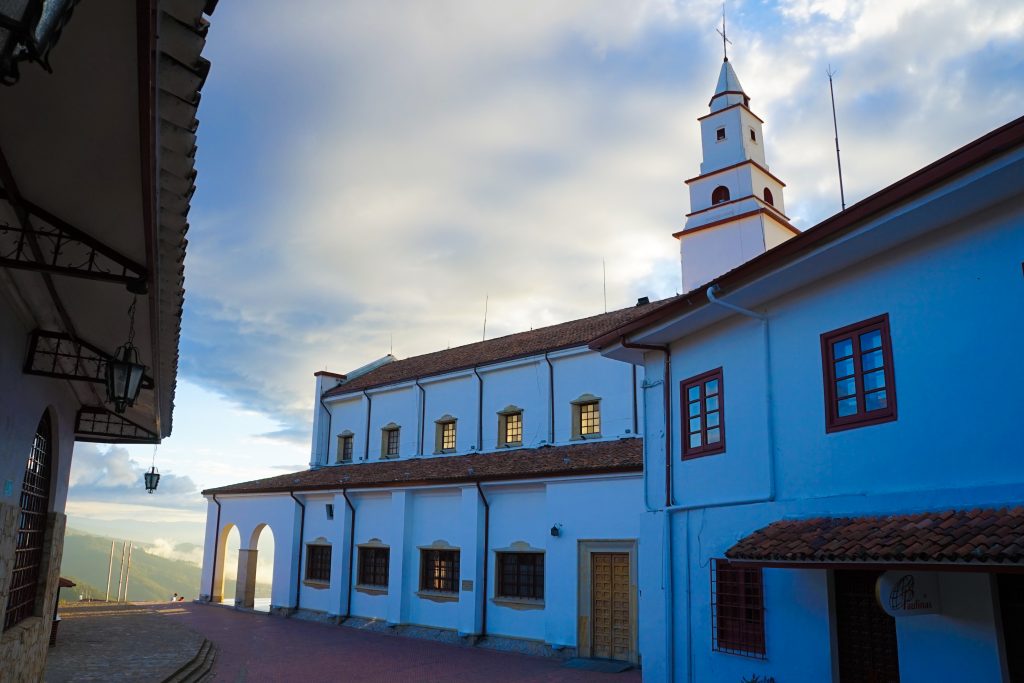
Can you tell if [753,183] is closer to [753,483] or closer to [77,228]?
[753,483]

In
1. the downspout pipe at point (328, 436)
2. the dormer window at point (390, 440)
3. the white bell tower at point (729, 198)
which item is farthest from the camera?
the downspout pipe at point (328, 436)

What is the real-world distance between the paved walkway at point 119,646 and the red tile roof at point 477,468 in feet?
19.6

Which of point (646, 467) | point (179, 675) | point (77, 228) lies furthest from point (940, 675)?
point (179, 675)

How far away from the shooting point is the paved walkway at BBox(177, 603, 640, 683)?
1556cm

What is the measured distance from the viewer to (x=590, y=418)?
2150 cm

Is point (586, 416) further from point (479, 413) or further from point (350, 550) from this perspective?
point (350, 550)

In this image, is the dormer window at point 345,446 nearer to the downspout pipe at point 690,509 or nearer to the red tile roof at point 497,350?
the red tile roof at point 497,350

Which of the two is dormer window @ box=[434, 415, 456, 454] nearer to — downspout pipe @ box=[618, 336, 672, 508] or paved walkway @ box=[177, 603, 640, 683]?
paved walkway @ box=[177, 603, 640, 683]

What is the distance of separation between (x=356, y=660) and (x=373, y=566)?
22.1ft

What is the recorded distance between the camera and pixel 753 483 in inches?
399

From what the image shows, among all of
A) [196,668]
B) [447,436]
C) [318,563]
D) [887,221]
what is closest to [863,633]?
[887,221]

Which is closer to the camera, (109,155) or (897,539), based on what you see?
(109,155)

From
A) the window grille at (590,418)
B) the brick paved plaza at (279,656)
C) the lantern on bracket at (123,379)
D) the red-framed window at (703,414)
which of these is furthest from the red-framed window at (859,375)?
the window grille at (590,418)

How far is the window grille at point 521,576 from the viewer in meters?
19.3
